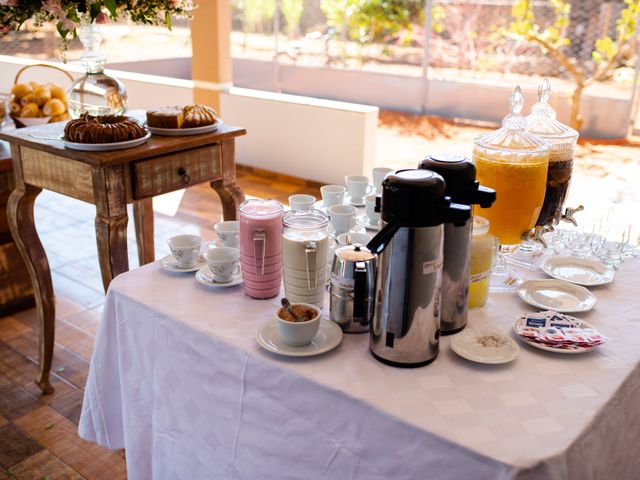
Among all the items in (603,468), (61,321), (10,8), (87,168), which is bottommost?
(61,321)

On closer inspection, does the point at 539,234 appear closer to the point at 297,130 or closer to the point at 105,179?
the point at 105,179

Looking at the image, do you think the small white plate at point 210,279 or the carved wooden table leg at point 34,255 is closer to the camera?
the small white plate at point 210,279

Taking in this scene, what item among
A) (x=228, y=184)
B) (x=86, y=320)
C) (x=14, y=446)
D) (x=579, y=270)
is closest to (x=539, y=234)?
(x=579, y=270)

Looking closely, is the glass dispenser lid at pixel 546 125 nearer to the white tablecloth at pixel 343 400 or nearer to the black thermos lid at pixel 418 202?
the white tablecloth at pixel 343 400

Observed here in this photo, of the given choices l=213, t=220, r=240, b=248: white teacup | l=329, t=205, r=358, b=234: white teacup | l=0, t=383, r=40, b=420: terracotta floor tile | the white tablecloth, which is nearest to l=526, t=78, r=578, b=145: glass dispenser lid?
the white tablecloth

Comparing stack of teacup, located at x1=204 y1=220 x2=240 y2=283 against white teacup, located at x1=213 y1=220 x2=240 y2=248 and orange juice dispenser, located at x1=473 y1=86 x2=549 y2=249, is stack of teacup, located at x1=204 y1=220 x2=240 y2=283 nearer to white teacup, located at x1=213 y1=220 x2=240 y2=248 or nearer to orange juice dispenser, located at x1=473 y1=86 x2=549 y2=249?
white teacup, located at x1=213 y1=220 x2=240 y2=248

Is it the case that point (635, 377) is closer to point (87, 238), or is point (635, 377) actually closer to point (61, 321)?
point (61, 321)

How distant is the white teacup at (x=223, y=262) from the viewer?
Result: 1187mm

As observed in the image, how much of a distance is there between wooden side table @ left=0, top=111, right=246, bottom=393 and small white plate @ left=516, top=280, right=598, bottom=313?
0.93m

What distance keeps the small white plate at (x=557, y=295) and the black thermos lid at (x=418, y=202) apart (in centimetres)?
34

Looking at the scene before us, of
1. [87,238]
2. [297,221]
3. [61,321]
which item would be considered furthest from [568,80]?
[297,221]

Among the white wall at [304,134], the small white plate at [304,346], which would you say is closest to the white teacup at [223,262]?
the small white plate at [304,346]

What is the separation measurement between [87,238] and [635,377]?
9.15ft

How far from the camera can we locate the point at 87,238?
3.23 metres
